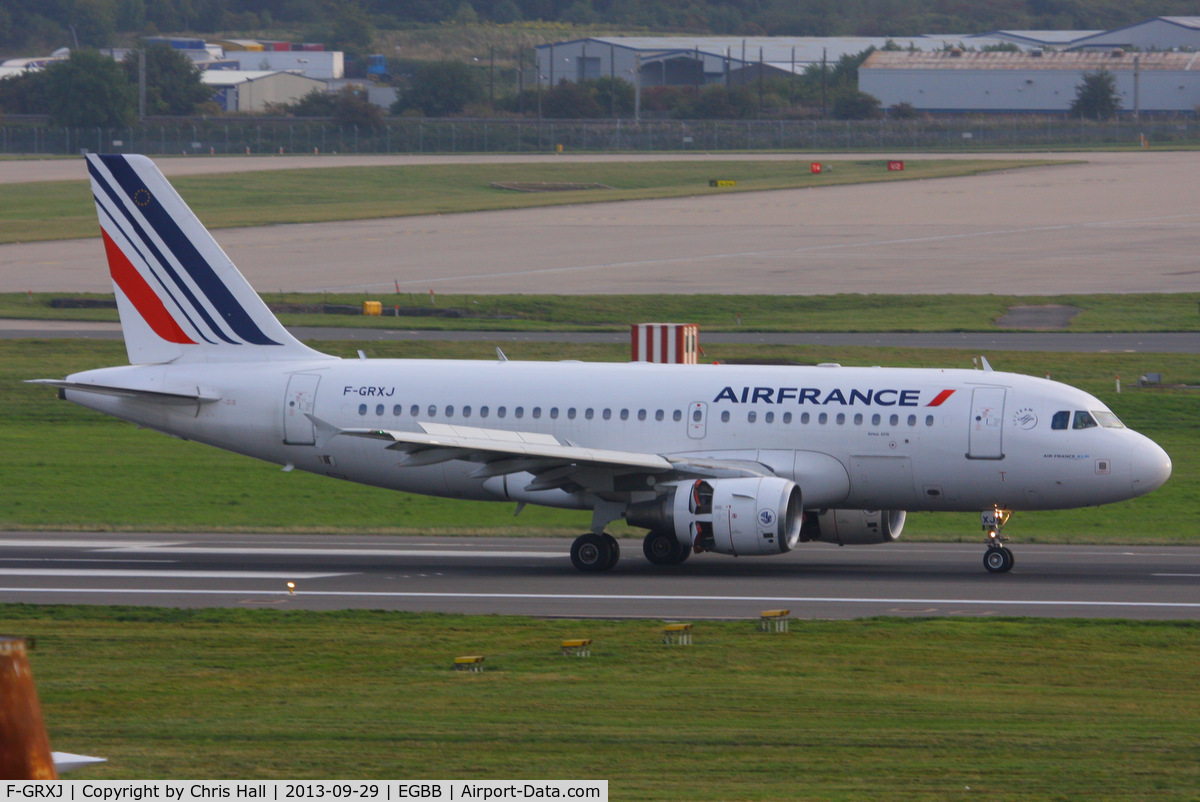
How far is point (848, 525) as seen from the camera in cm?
3247

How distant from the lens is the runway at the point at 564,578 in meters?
26.8

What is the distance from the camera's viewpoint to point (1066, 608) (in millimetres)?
26469

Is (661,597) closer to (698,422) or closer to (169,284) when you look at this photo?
(698,422)

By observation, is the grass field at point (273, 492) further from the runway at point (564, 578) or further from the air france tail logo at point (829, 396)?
the air france tail logo at point (829, 396)

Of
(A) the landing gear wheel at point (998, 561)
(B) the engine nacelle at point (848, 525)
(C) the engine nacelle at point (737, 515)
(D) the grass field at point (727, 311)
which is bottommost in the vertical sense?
(A) the landing gear wheel at point (998, 561)

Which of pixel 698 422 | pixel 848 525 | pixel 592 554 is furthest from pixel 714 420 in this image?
pixel 592 554

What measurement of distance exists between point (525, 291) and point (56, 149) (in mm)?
99576

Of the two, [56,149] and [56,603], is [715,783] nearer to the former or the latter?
[56,603]

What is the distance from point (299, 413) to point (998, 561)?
1441 centimetres

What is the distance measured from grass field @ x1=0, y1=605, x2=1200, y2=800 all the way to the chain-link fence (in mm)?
142423

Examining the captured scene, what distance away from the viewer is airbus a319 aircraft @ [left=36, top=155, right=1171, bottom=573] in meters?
30.6

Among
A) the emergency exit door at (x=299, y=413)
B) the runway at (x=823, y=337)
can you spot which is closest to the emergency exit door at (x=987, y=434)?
the emergency exit door at (x=299, y=413)

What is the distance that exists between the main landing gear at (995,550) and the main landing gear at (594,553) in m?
7.15

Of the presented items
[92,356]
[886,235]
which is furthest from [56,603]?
[886,235]
